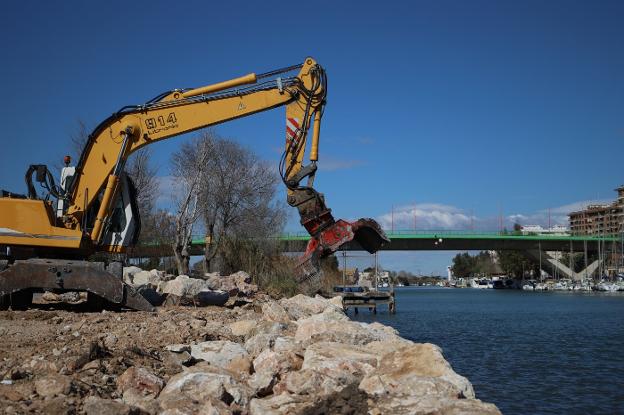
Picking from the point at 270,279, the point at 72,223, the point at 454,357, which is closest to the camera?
the point at 72,223

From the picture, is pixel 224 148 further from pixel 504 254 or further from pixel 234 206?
pixel 504 254

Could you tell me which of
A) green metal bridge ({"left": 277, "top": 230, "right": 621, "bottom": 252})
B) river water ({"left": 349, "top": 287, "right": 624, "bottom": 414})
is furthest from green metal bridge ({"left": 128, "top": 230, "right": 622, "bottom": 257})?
river water ({"left": 349, "top": 287, "right": 624, "bottom": 414})

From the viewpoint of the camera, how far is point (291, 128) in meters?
15.4

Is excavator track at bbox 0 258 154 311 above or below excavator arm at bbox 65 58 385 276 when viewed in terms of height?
below

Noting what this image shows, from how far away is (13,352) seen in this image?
373 inches

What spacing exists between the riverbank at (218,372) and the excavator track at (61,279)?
157 cm

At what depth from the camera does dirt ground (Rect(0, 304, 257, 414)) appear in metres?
7.41

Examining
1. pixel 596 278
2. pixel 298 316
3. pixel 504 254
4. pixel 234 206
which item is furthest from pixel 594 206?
pixel 298 316

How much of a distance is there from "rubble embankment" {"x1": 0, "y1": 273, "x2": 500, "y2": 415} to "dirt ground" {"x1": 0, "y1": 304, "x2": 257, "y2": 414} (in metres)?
0.02

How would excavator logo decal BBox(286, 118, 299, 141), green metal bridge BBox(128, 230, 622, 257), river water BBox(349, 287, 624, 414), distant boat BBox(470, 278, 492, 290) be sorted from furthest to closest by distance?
distant boat BBox(470, 278, 492, 290) < green metal bridge BBox(128, 230, 622, 257) < excavator logo decal BBox(286, 118, 299, 141) < river water BBox(349, 287, 624, 414)

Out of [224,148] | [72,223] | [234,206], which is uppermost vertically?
[224,148]

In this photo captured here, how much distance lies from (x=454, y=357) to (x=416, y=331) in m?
8.54

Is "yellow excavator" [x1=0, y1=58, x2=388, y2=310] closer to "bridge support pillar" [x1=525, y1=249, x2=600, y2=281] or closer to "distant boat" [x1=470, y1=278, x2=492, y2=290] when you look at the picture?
"bridge support pillar" [x1=525, y1=249, x2=600, y2=281]

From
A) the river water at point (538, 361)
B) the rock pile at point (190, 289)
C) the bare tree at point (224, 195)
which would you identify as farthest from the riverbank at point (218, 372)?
the bare tree at point (224, 195)
